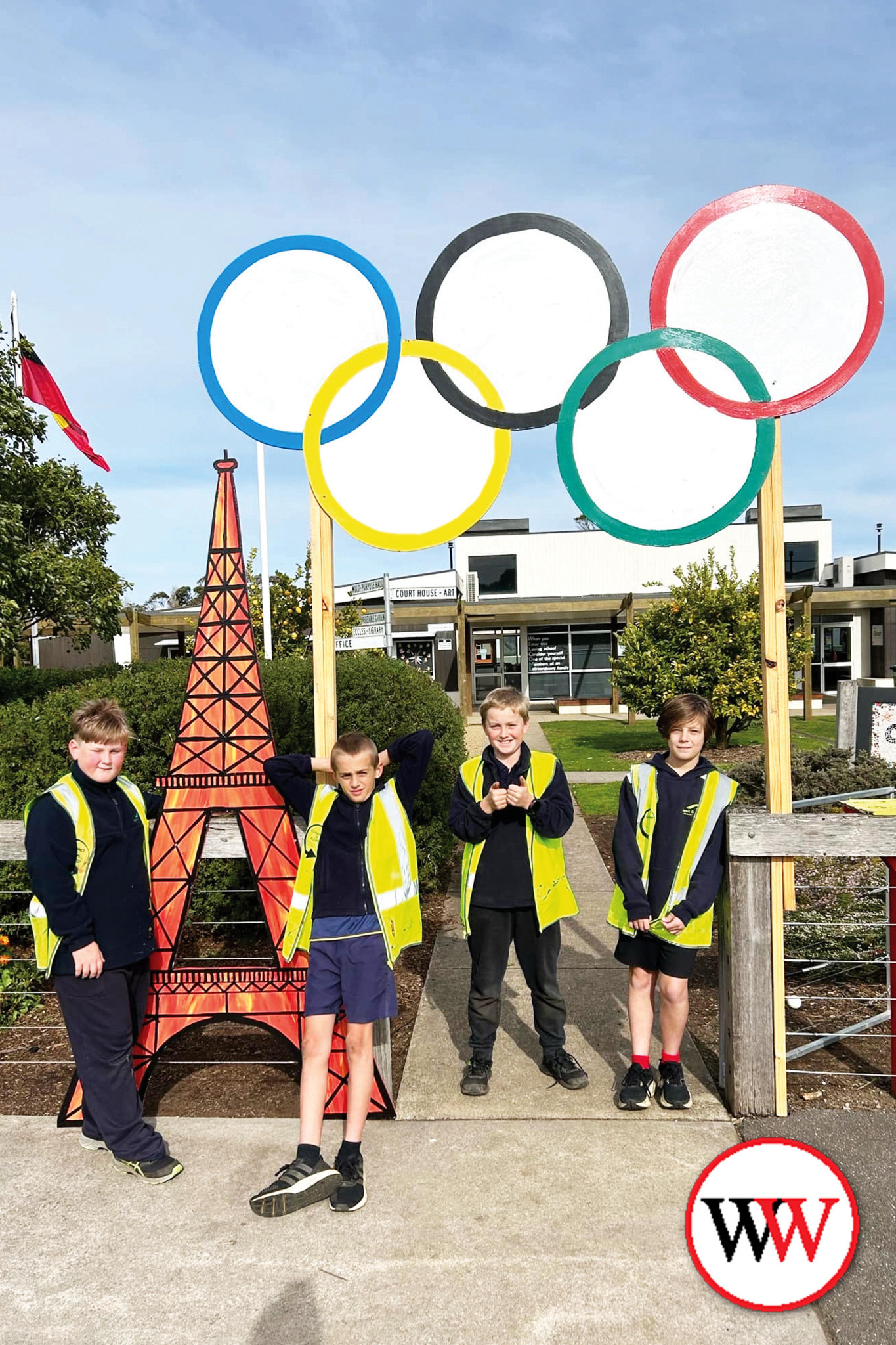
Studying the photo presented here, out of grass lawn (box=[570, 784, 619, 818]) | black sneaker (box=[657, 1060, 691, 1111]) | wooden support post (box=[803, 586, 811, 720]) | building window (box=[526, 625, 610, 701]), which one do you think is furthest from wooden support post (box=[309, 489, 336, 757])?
building window (box=[526, 625, 610, 701])

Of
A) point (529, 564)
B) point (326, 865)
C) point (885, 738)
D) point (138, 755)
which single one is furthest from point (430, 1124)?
point (529, 564)

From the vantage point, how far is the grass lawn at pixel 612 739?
47.5 ft

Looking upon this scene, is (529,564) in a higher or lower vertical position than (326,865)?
higher

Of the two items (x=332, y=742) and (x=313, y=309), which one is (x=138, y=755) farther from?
(x=313, y=309)

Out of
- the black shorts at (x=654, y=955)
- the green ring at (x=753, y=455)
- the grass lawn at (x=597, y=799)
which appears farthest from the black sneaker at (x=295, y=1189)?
the grass lawn at (x=597, y=799)

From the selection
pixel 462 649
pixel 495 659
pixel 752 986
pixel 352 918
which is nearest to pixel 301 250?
pixel 352 918

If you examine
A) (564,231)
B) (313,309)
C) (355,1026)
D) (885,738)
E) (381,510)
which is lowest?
(355,1026)

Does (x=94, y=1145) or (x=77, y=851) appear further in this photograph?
(x=94, y=1145)

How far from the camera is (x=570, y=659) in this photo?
27.4 metres

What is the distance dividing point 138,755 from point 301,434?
9.21ft

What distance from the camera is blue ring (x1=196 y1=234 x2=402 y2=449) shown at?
363 centimetres

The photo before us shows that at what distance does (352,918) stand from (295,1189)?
850mm

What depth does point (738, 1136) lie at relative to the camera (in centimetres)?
327

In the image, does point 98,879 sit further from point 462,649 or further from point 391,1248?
point 462,649
